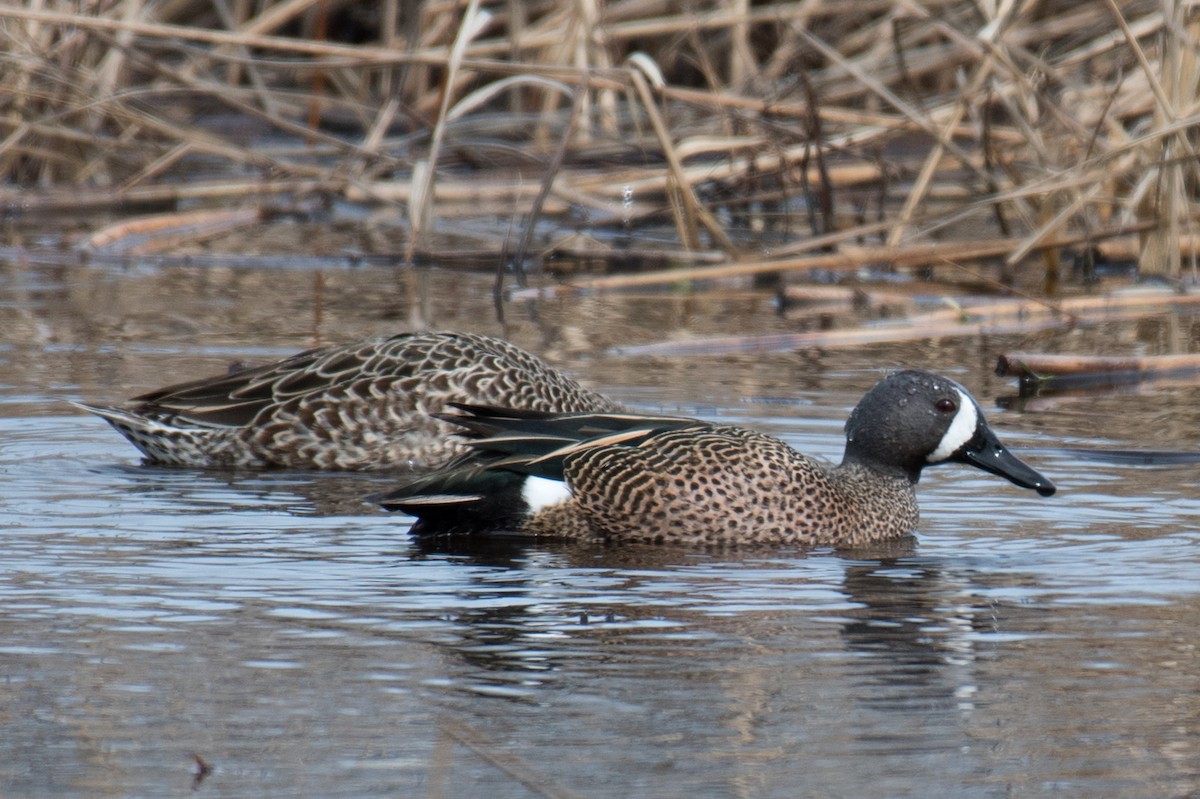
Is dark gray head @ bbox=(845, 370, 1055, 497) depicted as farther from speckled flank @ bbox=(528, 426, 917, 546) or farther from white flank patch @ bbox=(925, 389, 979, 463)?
speckled flank @ bbox=(528, 426, 917, 546)

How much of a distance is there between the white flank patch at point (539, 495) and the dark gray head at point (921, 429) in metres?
1.05

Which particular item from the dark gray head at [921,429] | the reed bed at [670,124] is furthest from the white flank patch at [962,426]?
the reed bed at [670,124]

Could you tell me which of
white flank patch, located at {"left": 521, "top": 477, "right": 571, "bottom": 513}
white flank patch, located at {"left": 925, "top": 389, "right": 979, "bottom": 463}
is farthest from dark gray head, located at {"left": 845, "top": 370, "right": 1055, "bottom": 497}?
white flank patch, located at {"left": 521, "top": 477, "right": 571, "bottom": 513}

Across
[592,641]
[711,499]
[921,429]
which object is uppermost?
[921,429]

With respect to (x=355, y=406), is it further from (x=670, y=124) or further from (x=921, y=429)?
(x=670, y=124)

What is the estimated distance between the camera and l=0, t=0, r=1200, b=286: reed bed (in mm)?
10352

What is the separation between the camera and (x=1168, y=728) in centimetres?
393

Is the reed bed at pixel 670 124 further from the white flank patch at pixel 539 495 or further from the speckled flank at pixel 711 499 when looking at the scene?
the white flank patch at pixel 539 495

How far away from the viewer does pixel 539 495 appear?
606cm

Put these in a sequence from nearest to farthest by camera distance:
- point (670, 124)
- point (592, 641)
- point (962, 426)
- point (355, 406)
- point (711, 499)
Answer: point (592, 641) < point (711, 499) < point (962, 426) < point (355, 406) < point (670, 124)

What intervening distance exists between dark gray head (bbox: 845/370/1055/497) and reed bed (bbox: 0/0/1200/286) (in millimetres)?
3003

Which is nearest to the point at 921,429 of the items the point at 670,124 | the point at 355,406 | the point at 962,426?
the point at 962,426

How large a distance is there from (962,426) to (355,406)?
2.25 m

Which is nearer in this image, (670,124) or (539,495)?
(539,495)
